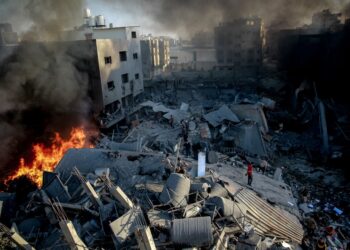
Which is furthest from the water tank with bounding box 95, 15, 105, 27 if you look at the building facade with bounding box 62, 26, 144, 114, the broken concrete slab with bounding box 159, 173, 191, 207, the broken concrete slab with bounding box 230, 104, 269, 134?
the broken concrete slab with bounding box 159, 173, 191, 207

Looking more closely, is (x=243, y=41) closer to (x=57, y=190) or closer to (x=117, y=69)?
(x=117, y=69)

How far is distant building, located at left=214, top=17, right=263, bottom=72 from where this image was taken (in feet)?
123

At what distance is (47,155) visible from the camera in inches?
640

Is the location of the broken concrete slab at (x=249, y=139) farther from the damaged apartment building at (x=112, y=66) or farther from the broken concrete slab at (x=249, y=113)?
the damaged apartment building at (x=112, y=66)

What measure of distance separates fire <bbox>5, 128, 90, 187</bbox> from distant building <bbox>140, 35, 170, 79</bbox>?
20.8 m

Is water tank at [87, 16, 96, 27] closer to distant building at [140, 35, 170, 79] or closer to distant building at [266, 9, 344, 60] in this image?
distant building at [140, 35, 170, 79]

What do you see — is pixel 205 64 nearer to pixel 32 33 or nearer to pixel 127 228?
pixel 32 33

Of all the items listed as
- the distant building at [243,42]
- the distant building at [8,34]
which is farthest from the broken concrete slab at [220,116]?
the distant building at [243,42]

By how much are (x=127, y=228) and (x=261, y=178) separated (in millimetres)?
6508

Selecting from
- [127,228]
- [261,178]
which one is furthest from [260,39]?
[127,228]

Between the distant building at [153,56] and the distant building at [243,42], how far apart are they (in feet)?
31.9

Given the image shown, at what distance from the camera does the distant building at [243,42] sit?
37.5 meters

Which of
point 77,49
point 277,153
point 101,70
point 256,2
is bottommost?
point 277,153

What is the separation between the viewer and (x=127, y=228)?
6160 mm
